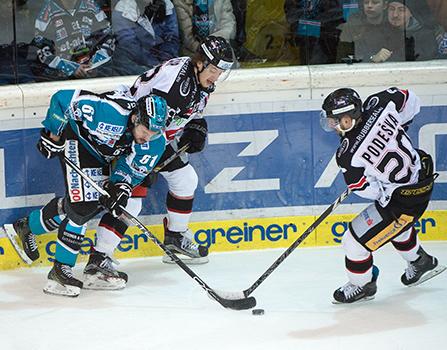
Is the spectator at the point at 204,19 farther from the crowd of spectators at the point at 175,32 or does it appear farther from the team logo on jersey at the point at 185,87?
the team logo on jersey at the point at 185,87

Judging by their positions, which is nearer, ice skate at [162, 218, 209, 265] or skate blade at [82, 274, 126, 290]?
skate blade at [82, 274, 126, 290]

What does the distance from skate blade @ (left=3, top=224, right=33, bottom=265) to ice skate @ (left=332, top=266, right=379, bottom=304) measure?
155 cm

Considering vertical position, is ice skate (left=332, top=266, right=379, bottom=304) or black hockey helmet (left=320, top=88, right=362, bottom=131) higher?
black hockey helmet (left=320, top=88, right=362, bottom=131)

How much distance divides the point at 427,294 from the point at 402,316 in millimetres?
345

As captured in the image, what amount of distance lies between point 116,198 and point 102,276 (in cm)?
46

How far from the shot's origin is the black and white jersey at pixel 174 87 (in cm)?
501

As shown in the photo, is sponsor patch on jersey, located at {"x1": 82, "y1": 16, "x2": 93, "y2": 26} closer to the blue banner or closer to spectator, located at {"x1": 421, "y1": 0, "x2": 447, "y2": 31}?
the blue banner

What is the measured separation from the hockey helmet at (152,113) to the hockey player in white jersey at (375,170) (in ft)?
2.23

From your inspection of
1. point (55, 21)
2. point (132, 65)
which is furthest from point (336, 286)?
point (55, 21)

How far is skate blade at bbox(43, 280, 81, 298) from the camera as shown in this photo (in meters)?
4.87

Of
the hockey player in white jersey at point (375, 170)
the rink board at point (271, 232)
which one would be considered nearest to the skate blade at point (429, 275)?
the hockey player in white jersey at point (375, 170)

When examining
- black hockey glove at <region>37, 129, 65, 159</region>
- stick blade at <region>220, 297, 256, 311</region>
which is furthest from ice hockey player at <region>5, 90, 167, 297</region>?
stick blade at <region>220, 297, 256, 311</region>

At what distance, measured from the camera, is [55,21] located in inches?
214

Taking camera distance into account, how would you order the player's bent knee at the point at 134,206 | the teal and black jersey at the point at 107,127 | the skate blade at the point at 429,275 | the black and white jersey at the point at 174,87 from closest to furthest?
the teal and black jersey at the point at 107,127 → the skate blade at the point at 429,275 → the black and white jersey at the point at 174,87 → the player's bent knee at the point at 134,206
